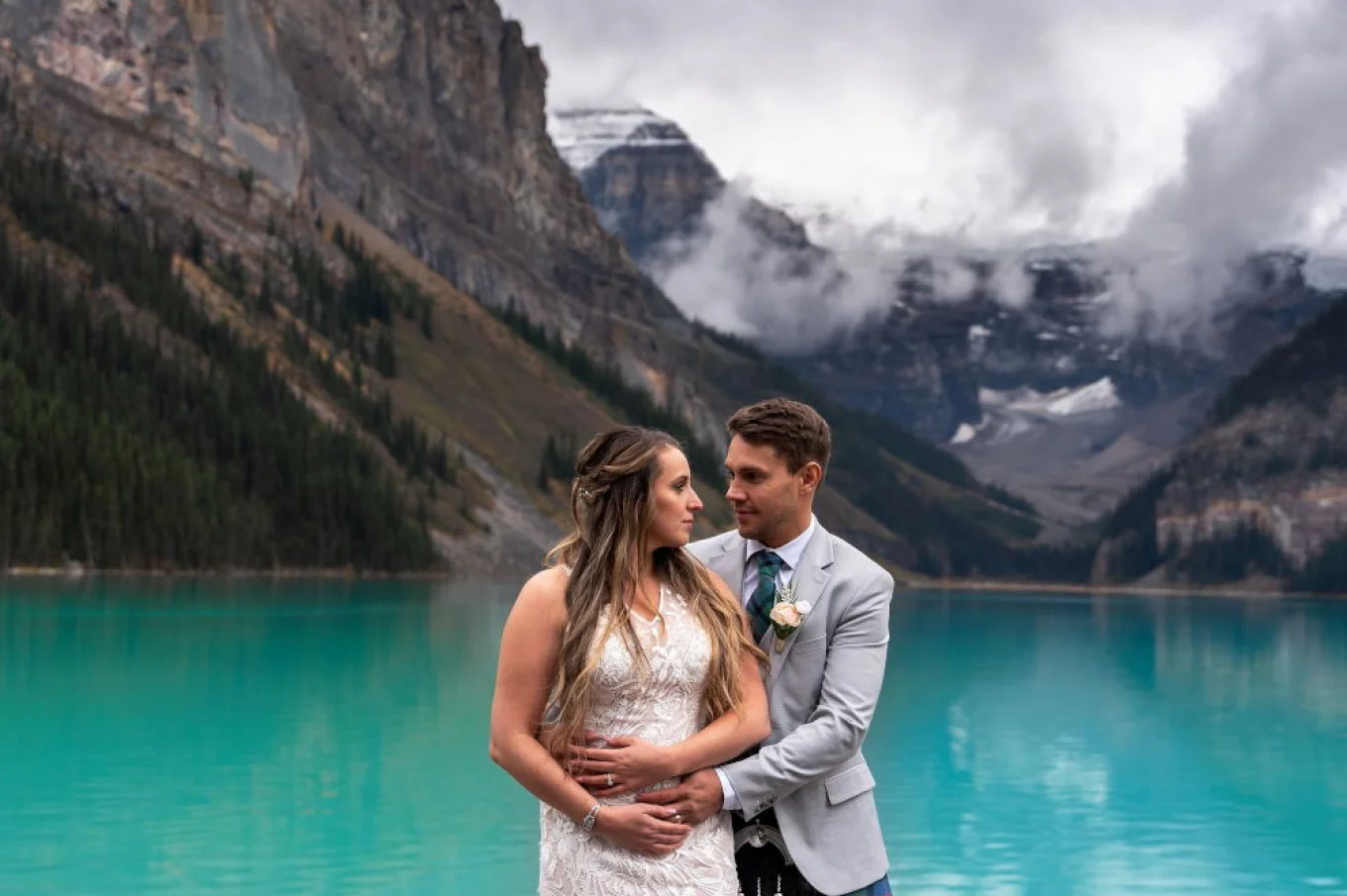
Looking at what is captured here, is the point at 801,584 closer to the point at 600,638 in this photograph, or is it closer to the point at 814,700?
the point at 814,700

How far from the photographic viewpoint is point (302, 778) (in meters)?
31.8

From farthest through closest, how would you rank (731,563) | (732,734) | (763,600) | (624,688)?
(731,563) → (763,600) → (732,734) → (624,688)

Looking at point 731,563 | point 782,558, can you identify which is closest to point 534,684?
point 731,563

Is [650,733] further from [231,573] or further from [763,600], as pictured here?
[231,573]

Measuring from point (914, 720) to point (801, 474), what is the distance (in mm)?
39623

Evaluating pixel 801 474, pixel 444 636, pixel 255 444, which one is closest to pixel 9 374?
pixel 255 444

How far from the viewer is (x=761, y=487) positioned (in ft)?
29.2

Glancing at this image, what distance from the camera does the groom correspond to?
28.6 feet

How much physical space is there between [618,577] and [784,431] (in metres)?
1.15

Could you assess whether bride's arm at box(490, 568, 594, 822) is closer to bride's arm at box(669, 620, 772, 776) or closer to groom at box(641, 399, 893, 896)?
bride's arm at box(669, 620, 772, 776)

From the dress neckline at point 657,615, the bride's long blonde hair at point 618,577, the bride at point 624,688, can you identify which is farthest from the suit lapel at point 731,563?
the dress neckline at point 657,615

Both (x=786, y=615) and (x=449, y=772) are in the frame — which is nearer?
(x=786, y=615)

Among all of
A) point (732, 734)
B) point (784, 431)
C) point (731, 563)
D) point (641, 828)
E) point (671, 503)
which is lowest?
point (641, 828)

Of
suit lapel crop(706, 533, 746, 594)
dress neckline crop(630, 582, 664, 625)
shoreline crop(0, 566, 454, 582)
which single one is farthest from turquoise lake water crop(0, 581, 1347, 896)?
shoreline crop(0, 566, 454, 582)
